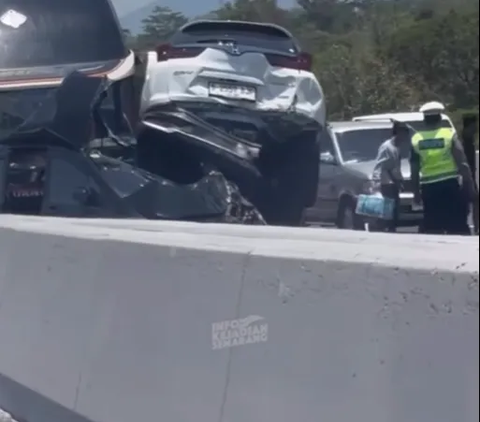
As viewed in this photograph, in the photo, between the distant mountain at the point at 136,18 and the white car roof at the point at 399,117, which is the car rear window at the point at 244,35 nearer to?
the distant mountain at the point at 136,18

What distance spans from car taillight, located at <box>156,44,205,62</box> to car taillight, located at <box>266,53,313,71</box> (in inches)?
31.6

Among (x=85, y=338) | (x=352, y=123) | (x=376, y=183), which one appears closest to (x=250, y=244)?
(x=85, y=338)

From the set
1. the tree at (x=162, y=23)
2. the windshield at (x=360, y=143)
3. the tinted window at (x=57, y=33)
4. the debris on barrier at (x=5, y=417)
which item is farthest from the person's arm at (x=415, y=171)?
the tinted window at (x=57, y=33)

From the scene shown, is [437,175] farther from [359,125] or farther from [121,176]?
[121,176]

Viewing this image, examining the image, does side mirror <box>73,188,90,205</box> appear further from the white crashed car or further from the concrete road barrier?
the concrete road barrier

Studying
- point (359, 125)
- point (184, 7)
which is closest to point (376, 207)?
point (359, 125)

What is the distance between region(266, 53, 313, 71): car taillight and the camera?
15047 mm

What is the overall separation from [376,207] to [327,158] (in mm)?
2844

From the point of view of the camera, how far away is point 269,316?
5.74 meters

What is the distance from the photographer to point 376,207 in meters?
12.8

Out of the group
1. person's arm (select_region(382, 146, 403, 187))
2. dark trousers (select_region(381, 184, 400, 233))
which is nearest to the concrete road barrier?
dark trousers (select_region(381, 184, 400, 233))

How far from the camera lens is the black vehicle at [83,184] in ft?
45.2

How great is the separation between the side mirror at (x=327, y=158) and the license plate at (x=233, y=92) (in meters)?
1.10

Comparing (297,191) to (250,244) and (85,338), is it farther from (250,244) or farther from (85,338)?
(250,244)
